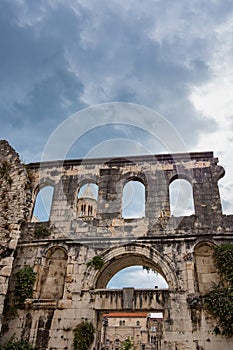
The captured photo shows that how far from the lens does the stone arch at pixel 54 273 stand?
1284cm

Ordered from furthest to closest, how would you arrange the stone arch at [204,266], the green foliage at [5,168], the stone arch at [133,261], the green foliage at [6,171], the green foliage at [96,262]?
1. the green foliage at [5,168]
2. the green foliage at [6,171]
3. the green foliage at [96,262]
4. the stone arch at [133,261]
5. the stone arch at [204,266]

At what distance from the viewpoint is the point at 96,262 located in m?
12.7

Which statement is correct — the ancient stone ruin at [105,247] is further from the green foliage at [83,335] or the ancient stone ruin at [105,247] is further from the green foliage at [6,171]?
the green foliage at [83,335]

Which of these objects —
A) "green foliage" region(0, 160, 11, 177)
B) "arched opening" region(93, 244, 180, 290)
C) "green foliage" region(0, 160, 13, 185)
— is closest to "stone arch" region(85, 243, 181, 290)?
"arched opening" region(93, 244, 180, 290)

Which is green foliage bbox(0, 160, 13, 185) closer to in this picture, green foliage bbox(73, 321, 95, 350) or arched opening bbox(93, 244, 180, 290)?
arched opening bbox(93, 244, 180, 290)

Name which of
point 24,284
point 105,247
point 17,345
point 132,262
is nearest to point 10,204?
point 24,284

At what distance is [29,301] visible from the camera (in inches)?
484

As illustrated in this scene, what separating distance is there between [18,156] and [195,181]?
918 centimetres

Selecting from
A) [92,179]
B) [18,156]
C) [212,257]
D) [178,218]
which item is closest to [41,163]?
[18,156]

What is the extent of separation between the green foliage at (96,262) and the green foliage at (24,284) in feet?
8.19

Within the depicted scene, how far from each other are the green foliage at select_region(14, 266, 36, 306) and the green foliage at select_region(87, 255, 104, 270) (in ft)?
8.19

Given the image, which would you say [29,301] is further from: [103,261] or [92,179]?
[92,179]

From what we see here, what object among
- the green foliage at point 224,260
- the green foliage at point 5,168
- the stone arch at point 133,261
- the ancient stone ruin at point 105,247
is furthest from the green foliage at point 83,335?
the green foliage at point 5,168

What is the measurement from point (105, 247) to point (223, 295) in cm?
494
